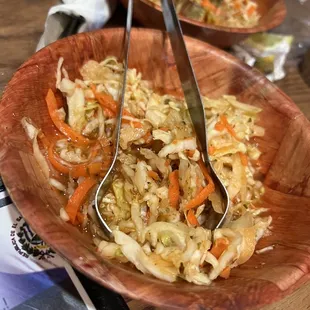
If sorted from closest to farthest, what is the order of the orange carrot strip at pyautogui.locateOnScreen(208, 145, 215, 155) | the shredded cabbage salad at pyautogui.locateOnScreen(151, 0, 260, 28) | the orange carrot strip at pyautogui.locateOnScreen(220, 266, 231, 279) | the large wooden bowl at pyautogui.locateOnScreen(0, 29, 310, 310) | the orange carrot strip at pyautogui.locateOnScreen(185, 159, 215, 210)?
the large wooden bowl at pyautogui.locateOnScreen(0, 29, 310, 310), the orange carrot strip at pyautogui.locateOnScreen(220, 266, 231, 279), the orange carrot strip at pyautogui.locateOnScreen(185, 159, 215, 210), the orange carrot strip at pyautogui.locateOnScreen(208, 145, 215, 155), the shredded cabbage salad at pyautogui.locateOnScreen(151, 0, 260, 28)

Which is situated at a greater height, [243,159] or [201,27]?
[201,27]

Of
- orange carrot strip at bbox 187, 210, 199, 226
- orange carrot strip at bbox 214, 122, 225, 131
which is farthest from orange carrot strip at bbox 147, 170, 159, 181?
orange carrot strip at bbox 214, 122, 225, 131

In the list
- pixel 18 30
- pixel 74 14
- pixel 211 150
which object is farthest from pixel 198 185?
pixel 18 30

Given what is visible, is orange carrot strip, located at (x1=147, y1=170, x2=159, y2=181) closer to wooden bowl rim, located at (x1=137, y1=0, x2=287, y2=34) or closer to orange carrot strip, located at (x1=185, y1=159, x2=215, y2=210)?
orange carrot strip, located at (x1=185, y1=159, x2=215, y2=210)

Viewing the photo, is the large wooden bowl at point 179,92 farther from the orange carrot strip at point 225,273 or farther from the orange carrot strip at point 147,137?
the orange carrot strip at point 147,137

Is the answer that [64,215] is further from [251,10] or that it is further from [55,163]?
[251,10]

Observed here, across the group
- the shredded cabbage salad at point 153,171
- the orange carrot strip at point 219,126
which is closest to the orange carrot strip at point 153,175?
the shredded cabbage salad at point 153,171

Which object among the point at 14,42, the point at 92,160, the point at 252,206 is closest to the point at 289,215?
the point at 252,206
